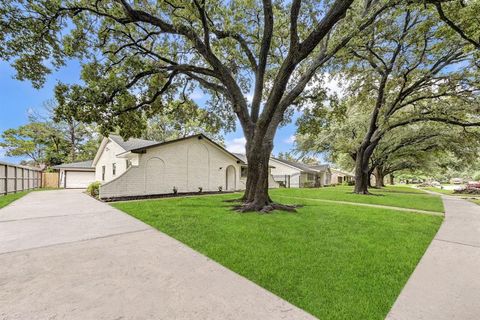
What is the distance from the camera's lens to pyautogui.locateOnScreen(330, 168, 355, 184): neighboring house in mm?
46403

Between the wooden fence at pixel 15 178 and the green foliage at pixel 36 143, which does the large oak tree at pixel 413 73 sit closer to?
the wooden fence at pixel 15 178

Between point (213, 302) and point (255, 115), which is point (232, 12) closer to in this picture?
point (255, 115)

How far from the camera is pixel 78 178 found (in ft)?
73.9

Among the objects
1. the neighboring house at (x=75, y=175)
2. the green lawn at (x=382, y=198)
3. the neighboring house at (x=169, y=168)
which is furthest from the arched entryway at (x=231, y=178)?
the neighboring house at (x=75, y=175)

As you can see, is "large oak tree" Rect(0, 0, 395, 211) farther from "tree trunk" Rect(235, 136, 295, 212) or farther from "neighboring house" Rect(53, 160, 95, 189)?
"neighboring house" Rect(53, 160, 95, 189)

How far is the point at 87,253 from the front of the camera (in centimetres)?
358

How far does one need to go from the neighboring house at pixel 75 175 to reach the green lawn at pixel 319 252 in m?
20.5

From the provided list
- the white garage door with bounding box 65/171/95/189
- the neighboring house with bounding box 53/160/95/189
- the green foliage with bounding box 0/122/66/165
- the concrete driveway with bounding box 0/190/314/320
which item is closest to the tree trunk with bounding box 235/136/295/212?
the concrete driveway with bounding box 0/190/314/320

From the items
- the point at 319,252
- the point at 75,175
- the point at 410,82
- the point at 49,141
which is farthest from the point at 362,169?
the point at 49,141

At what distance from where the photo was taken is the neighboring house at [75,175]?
2212 cm

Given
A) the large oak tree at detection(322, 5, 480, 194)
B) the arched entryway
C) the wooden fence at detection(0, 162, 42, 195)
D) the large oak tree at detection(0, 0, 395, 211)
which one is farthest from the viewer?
the arched entryway

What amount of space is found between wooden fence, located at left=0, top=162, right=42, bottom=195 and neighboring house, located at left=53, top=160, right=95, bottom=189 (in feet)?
7.09

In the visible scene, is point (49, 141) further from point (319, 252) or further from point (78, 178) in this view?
point (319, 252)

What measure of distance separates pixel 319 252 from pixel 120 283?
3032 mm
